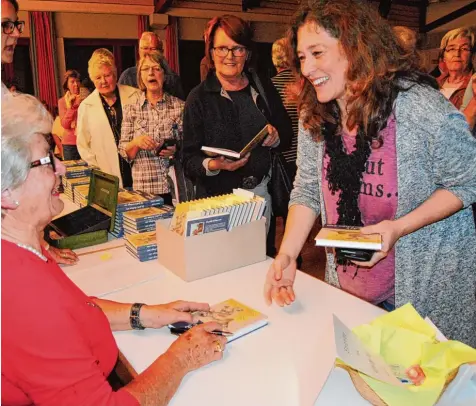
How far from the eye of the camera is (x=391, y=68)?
1.55 meters

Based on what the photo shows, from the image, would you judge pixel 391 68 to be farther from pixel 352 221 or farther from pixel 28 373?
pixel 28 373

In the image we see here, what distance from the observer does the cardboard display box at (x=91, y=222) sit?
2.26 m

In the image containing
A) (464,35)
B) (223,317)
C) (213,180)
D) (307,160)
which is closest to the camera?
(223,317)

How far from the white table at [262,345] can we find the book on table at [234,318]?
0.08ft

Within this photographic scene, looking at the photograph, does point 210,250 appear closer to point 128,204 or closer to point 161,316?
point 161,316

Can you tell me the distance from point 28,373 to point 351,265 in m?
1.16

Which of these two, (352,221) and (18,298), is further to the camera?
(352,221)

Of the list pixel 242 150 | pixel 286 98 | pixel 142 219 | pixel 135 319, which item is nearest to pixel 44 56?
pixel 286 98

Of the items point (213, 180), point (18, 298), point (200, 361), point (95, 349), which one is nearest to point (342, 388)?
point (200, 361)

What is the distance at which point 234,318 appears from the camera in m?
1.48

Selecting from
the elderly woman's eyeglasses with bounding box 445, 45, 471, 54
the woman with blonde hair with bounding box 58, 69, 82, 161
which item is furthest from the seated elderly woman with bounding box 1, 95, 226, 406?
the woman with blonde hair with bounding box 58, 69, 82, 161

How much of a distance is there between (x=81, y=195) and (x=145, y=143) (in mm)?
526

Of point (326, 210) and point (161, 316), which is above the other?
point (326, 210)

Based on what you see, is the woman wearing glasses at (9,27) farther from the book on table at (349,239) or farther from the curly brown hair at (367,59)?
the book on table at (349,239)
